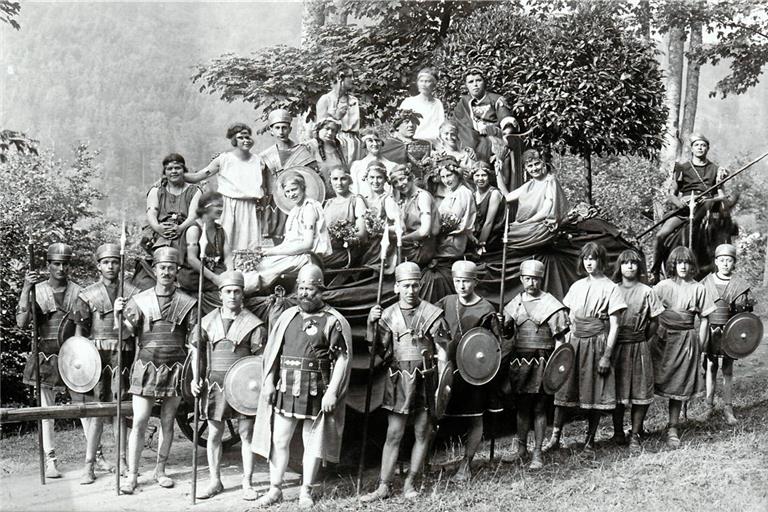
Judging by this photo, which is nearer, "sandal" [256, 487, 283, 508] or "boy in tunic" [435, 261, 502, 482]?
"sandal" [256, 487, 283, 508]

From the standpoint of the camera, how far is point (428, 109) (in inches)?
424

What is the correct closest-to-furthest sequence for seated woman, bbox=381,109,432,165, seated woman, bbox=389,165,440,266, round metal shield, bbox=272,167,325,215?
seated woman, bbox=389,165,440,266
round metal shield, bbox=272,167,325,215
seated woman, bbox=381,109,432,165

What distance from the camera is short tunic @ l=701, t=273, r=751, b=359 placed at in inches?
340

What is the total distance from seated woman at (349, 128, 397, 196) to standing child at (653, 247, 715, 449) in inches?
126

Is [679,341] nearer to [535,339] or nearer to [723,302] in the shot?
[723,302]

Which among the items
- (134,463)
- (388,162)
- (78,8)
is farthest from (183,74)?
(134,463)

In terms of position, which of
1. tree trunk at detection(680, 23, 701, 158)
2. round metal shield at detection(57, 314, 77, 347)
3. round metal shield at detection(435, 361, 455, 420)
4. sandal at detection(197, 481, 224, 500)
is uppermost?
tree trunk at detection(680, 23, 701, 158)

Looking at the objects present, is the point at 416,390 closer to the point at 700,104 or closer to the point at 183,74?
the point at 183,74

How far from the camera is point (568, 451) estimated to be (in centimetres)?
804

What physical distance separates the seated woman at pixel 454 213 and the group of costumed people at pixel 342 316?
18 mm

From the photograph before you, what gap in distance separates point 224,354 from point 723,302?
5.04m

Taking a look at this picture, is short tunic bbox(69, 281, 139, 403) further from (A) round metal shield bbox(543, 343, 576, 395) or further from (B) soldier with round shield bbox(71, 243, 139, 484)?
(A) round metal shield bbox(543, 343, 576, 395)

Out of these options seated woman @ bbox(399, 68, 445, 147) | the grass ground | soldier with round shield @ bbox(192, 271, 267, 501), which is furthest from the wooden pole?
seated woman @ bbox(399, 68, 445, 147)

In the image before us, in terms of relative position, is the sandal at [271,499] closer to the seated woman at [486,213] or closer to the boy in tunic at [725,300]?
the seated woman at [486,213]
